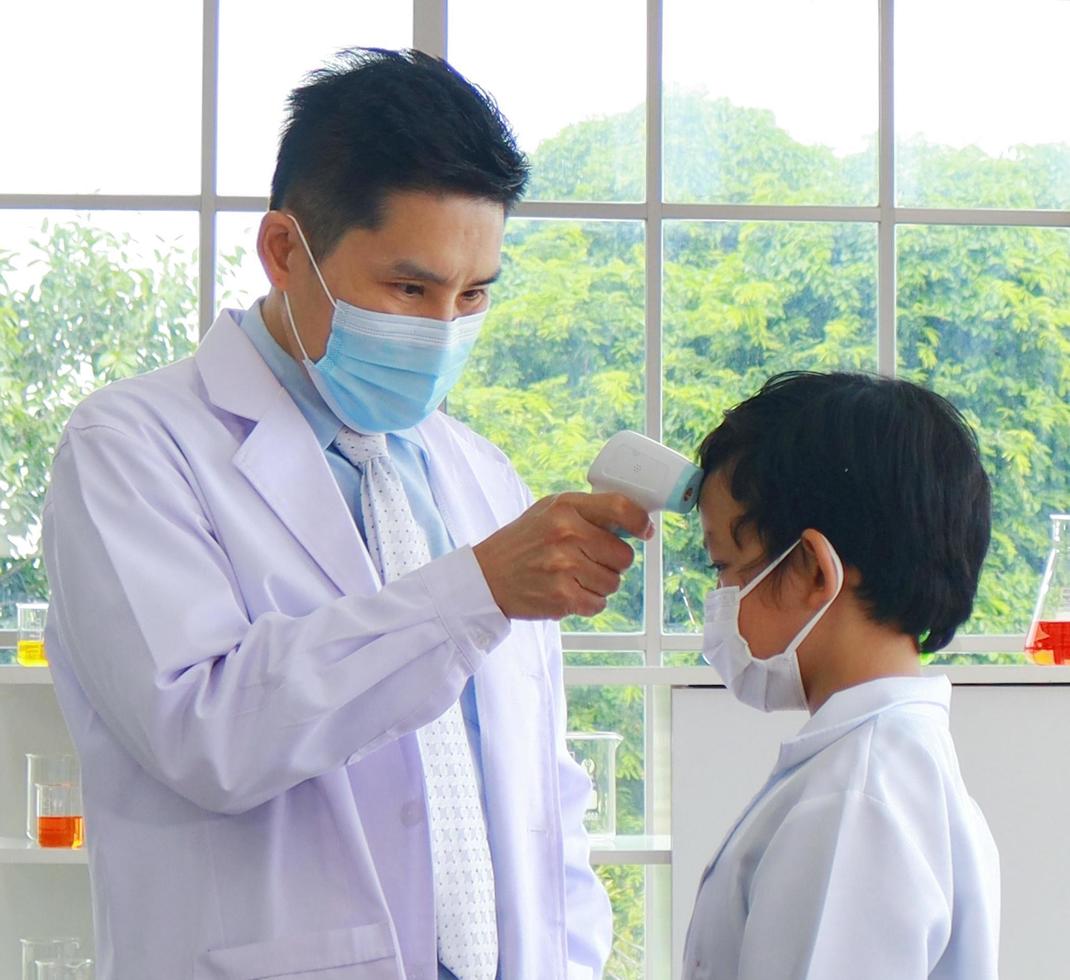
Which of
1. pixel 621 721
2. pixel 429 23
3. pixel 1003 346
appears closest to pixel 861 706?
pixel 621 721

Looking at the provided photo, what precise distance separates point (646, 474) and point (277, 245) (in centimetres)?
48

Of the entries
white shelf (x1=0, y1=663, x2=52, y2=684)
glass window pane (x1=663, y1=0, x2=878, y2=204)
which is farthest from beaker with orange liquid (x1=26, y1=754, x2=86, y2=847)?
glass window pane (x1=663, y1=0, x2=878, y2=204)

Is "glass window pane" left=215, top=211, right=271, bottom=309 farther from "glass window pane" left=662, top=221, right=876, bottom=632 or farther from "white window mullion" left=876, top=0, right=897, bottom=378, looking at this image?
"white window mullion" left=876, top=0, right=897, bottom=378

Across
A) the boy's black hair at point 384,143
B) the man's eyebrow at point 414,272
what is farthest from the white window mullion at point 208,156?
the man's eyebrow at point 414,272

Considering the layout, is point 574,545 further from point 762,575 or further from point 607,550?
point 762,575

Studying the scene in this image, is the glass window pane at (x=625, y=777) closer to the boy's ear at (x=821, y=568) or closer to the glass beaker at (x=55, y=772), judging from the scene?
the glass beaker at (x=55, y=772)

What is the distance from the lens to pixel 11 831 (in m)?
2.66

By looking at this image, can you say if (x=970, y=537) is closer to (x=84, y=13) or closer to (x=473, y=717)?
(x=473, y=717)

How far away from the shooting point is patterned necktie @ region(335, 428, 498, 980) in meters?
1.31

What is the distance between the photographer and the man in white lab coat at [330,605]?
3.87ft

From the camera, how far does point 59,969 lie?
91.8 inches

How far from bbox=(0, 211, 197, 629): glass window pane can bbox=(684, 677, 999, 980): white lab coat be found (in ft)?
7.17

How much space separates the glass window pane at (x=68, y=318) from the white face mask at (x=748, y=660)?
2.01 meters

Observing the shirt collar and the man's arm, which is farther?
the shirt collar
